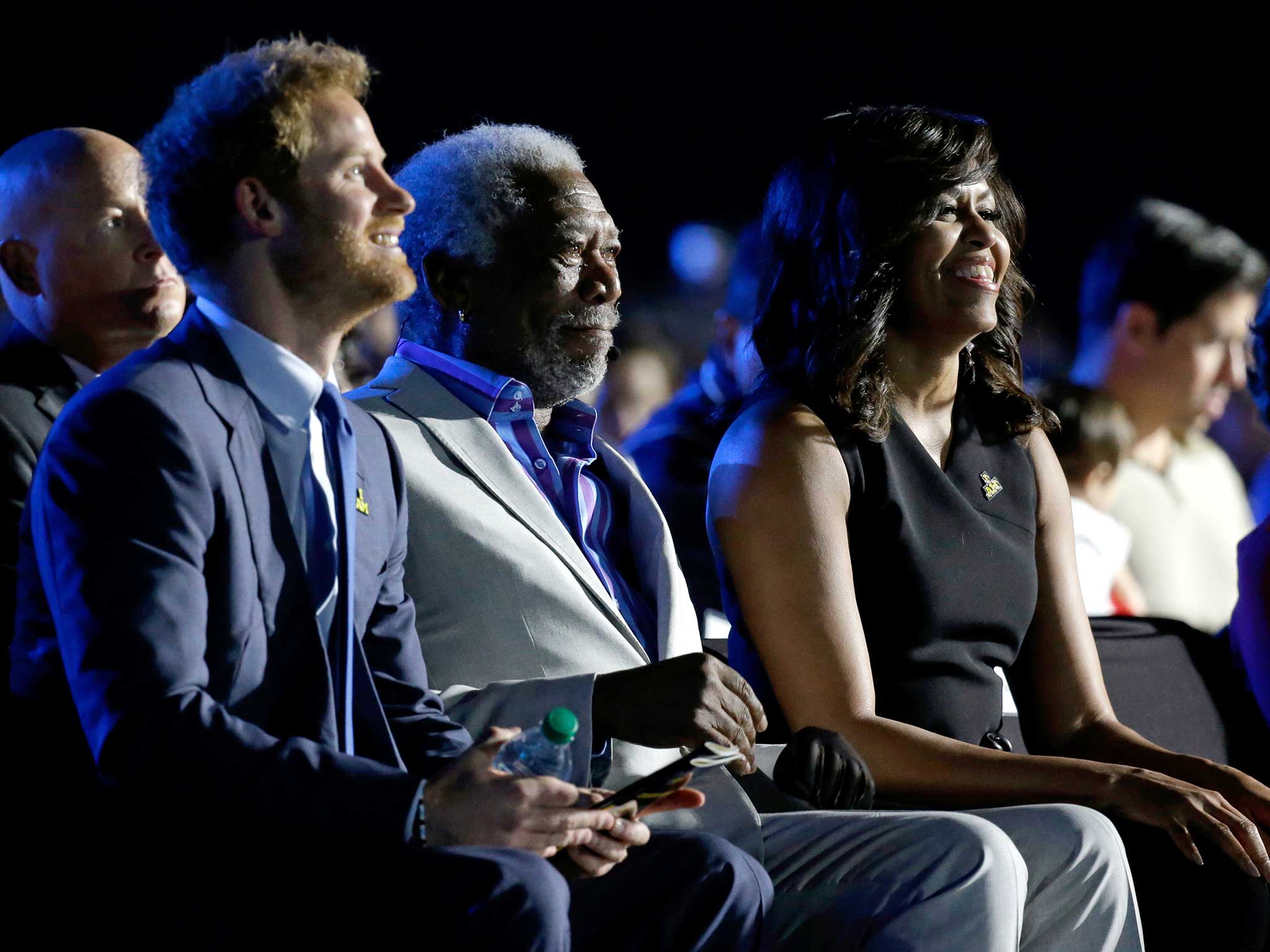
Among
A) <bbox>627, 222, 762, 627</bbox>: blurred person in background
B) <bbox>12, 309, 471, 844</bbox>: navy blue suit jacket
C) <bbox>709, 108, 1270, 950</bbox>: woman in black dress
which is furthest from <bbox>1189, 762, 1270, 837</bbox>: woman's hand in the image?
<bbox>12, 309, 471, 844</bbox>: navy blue suit jacket

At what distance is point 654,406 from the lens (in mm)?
5809

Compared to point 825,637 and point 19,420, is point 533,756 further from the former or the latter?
point 19,420

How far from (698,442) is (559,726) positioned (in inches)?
70.6

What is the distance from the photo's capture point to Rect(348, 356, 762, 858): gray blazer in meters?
1.92

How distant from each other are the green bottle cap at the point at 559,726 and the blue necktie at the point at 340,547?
0.23 meters

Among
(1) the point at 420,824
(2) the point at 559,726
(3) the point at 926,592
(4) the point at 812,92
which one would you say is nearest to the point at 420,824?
(1) the point at 420,824

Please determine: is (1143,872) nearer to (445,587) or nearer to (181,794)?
(445,587)

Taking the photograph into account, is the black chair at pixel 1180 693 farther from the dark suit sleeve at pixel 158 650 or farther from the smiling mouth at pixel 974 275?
the dark suit sleeve at pixel 158 650

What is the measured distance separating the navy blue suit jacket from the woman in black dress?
65 cm

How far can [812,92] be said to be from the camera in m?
5.86

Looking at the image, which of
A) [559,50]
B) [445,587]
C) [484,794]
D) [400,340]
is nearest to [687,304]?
[559,50]

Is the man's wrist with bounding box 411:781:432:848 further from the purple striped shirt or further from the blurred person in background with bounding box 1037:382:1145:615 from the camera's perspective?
the blurred person in background with bounding box 1037:382:1145:615

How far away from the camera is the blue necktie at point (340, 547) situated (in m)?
1.57

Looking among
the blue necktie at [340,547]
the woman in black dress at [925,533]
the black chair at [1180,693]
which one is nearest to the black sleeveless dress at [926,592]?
the woman in black dress at [925,533]
